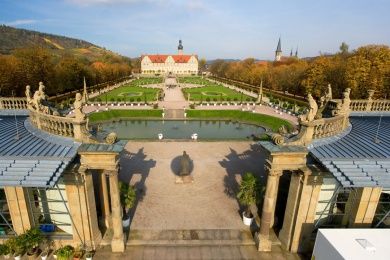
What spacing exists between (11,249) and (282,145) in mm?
14213

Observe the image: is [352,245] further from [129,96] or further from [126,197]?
[129,96]

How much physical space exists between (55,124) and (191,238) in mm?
9938

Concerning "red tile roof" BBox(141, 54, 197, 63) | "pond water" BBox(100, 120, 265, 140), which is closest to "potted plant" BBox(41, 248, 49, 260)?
"pond water" BBox(100, 120, 265, 140)

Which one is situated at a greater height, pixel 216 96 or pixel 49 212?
pixel 49 212

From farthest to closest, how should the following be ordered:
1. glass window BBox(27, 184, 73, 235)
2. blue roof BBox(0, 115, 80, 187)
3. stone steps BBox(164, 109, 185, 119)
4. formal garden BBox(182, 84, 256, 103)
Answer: formal garden BBox(182, 84, 256, 103) → stone steps BBox(164, 109, 185, 119) → glass window BBox(27, 184, 73, 235) → blue roof BBox(0, 115, 80, 187)

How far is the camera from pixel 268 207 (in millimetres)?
13227

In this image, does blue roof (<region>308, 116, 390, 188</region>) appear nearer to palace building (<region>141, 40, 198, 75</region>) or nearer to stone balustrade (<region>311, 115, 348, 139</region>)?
stone balustrade (<region>311, 115, 348, 139</region>)

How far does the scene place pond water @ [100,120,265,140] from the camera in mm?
38688

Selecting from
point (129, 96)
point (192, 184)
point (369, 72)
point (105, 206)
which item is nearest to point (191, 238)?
point (105, 206)

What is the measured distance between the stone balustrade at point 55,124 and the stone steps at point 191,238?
7164 mm

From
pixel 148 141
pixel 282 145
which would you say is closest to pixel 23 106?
pixel 148 141

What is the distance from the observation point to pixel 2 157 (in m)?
10.5

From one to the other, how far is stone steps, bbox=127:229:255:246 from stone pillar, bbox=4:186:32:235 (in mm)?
5485

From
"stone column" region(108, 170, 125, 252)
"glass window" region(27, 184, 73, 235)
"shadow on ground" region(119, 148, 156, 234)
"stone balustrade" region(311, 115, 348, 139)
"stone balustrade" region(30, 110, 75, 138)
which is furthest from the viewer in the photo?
"shadow on ground" region(119, 148, 156, 234)
